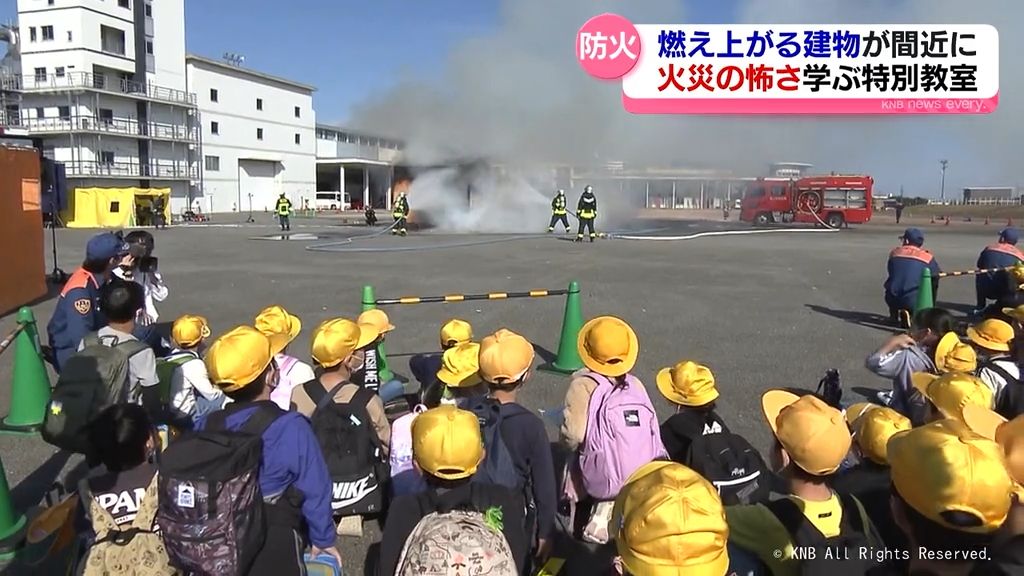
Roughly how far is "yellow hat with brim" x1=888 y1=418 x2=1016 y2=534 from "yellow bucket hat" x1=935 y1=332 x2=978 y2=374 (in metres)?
2.42

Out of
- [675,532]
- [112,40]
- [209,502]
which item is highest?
[112,40]

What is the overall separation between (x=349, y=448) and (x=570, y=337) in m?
3.54

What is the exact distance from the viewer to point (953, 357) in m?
3.73

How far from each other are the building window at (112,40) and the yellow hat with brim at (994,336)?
47260mm

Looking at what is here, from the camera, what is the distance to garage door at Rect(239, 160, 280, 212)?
50344mm

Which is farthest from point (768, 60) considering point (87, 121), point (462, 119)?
point (87, 121)

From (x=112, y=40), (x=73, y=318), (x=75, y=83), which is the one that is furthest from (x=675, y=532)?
(x=112, y=40)

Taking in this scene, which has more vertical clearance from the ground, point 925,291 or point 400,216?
point 400,216

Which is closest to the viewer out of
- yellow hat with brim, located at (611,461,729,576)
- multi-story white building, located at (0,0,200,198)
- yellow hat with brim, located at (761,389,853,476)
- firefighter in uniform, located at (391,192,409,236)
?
yellow hat with brim, located at (611,461,729,576)

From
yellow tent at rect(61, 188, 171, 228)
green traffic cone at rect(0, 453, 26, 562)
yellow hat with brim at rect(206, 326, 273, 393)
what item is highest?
yellow tent at rect(61, 188, 171, 228)

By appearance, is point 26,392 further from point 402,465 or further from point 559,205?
point 559,205

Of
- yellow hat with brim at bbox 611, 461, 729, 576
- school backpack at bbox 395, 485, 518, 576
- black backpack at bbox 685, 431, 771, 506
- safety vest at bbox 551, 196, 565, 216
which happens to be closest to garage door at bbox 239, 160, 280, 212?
safety vest at bbox 551, 196, 565, 216

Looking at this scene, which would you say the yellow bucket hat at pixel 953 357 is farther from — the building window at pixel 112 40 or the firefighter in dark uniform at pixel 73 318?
the building window at pixel 112 40

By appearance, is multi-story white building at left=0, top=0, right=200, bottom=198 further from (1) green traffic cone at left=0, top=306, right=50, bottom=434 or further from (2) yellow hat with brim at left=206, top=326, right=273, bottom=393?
(2) yellow hat with brim at left=206, top=326, right=273, bottom=393
